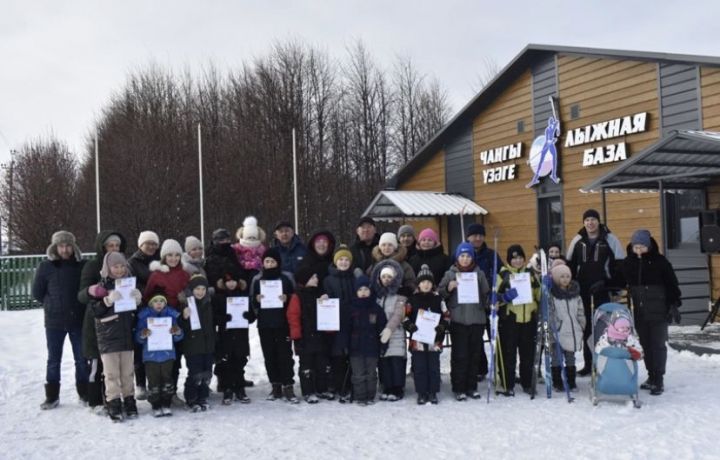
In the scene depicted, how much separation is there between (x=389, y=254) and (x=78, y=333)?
324 cm

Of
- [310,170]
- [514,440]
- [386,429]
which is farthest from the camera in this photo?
[310,170]

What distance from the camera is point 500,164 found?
14906mm

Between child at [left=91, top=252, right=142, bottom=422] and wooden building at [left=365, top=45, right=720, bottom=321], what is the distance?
22.7 feet

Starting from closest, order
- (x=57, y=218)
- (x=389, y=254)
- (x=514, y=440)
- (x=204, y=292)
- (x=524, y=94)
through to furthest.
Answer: (x=514, y=440) < (x=204, y=292) < (x=389, y=254) < (x=524, y=94) < (x=57, y=218)

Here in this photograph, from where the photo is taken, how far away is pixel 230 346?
6211mm

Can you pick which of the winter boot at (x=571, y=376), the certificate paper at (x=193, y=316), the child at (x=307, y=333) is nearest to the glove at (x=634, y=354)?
the winter boot at (x=571, y=376)

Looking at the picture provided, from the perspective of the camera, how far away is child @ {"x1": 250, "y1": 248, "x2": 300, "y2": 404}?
6.21m

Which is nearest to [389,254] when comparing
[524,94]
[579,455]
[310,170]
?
[579,455]

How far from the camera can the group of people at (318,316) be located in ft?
19.1

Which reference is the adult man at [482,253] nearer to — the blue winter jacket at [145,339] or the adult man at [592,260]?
the adult man at [592,260]

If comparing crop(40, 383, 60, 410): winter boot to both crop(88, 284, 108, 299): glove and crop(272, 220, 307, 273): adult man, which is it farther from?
crop(272, 220, 307, 273): adult man

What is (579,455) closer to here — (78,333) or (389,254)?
(389,254)

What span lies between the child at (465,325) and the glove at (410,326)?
0.45m

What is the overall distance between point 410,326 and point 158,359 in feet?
7.98
